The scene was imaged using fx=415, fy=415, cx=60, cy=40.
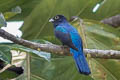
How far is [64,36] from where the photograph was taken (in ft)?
12.5

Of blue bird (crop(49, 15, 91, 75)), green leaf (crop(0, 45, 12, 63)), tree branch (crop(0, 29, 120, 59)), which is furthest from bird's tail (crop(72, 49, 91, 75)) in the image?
green leaf (crop(0, 45, 12, 63))

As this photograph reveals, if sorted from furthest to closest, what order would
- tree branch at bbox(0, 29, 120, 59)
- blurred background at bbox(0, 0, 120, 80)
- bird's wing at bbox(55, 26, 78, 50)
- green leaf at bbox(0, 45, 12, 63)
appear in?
blurred background at bbox(0, 0, 120, 80) → bird's wing at bbox(55, 26, 78, 50) → green leaf at bbox(0, 45, 12, 63) → tree branch at bbox(0, 29, 120, 59)

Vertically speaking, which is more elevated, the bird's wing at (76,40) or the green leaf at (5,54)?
the bird's wing at (76,40)

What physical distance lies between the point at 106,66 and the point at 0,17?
143cm

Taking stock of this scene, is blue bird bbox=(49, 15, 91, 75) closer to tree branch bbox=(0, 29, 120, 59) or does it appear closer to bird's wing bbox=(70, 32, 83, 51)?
bird's wing bbox=(70, 32, 83, 51)

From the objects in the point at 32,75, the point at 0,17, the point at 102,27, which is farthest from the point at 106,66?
the point at 0,17

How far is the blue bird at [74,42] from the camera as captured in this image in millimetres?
3514

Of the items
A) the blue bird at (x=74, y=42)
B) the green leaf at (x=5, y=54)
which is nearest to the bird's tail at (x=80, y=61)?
the blue bird at (x=74, y=42)

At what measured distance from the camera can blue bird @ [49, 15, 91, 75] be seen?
3.51 metres

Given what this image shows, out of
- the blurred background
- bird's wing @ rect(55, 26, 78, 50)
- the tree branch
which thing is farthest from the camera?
the blurred background

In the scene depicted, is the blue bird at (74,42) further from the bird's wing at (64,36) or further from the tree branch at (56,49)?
the tree branch at (56,49)

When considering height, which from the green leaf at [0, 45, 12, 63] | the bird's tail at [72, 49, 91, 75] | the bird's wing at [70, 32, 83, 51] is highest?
the bird's wing at [70, 32, 83, 51]

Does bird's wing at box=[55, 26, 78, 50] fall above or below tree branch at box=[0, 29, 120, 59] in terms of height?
above

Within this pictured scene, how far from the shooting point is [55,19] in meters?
4.39
